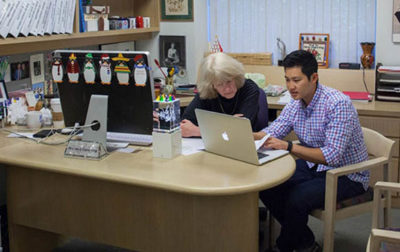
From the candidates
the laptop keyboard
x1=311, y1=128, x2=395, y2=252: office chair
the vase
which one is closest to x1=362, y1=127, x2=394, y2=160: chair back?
x1=311, y1=128, x2=395, y2=252: office chair

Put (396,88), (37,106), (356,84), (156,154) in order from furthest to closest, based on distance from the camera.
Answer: (356,84), (396,88), (37,106), (156,154)

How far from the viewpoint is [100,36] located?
166 inches

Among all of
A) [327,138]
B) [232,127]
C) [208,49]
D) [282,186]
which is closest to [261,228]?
[282,186]

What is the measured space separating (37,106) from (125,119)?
3.06 ft

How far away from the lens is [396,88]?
157 inches

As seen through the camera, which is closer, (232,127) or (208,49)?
(232,127)

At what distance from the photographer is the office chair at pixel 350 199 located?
2691 mm

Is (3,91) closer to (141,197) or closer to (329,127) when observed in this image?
(141,197)

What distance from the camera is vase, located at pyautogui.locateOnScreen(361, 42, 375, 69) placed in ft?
14.2

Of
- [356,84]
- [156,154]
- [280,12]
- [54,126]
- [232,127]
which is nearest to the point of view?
[232,127]

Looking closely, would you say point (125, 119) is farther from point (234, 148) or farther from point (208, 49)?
point (208, 49)

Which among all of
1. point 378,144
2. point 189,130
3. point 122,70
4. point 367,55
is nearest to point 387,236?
point 378,144

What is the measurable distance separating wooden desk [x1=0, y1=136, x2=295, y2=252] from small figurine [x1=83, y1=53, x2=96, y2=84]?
0.40 metres

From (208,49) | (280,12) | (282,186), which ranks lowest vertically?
(282,186)
